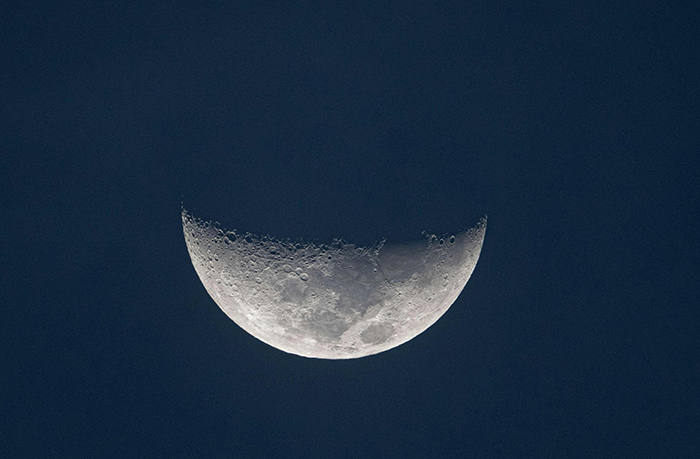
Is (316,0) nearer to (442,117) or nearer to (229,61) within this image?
(229,61)

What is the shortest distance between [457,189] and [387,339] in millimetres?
2243

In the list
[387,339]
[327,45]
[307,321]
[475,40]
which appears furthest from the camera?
[387,339]

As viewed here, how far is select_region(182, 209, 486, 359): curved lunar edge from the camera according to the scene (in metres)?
6.04

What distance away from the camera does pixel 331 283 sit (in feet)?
20.2

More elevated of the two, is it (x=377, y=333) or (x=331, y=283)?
(x=331, y=283)

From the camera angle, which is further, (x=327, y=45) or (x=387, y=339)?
(x=387, y=339)

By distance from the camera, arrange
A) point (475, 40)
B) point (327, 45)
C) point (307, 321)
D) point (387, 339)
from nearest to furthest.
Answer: point (327, 45) → point (475, 40) → point (307, 321) → point (387, 339)

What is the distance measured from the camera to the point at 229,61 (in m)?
5.78

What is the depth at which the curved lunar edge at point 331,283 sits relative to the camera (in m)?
6.04

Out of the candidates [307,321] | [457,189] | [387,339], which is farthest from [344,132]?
[387,339]

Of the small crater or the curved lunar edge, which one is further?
the small crater

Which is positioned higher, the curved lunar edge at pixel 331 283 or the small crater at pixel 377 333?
the curved lunar edge at pixel 331 283

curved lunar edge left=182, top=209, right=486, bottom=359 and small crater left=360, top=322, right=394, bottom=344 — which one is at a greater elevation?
curved lunar edge left=182, top=209, right=486, bottom=359

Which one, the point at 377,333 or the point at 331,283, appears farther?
the point at 377,333
